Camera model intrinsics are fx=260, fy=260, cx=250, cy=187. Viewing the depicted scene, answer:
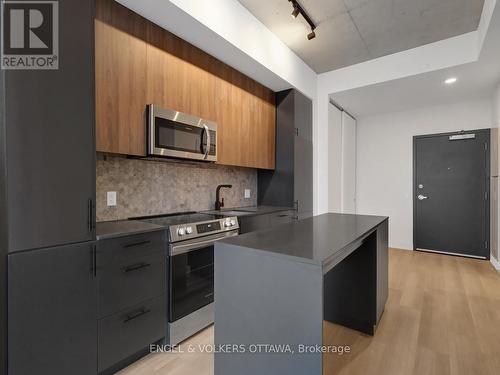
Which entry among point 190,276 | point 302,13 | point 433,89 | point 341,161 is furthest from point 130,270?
point 433,89

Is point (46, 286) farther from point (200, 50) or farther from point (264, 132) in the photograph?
point (264, 132)

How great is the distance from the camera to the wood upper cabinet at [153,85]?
1802 mm

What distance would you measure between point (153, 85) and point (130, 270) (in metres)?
1.42

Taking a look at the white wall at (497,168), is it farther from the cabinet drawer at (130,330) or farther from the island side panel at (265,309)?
the cabinet drawer at (130,330)

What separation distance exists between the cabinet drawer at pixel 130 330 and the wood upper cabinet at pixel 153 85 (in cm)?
110

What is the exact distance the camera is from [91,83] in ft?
5.01

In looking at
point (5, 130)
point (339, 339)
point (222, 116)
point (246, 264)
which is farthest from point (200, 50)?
point (339, 339)

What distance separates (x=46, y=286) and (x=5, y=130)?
0.78 m

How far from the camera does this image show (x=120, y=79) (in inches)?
73.7

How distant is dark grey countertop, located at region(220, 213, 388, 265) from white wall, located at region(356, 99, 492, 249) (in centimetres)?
366

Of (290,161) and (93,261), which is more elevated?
(290,161)

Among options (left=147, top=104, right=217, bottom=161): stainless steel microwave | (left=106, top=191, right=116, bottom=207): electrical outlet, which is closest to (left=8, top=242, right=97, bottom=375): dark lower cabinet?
(left=106, top=191, right=116, bottom=207): electrical outlet

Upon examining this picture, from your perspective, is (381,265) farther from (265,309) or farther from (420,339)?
(265,309)

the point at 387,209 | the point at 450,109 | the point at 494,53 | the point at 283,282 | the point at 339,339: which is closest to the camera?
the point at 283,282
